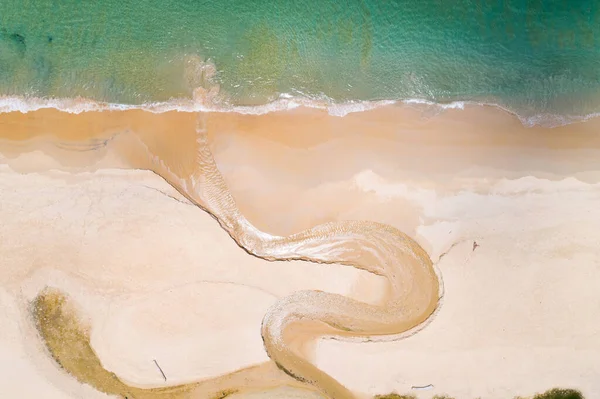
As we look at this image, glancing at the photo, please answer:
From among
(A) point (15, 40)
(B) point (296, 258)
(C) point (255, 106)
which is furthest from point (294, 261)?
(A) point (15, 40)

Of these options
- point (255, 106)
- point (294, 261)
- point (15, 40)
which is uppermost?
point (15, 40)

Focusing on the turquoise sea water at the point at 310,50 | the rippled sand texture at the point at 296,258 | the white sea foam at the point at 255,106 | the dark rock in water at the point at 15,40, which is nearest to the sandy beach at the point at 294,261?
the rippled sand texture at the point at 296,258

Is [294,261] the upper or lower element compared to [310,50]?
lower

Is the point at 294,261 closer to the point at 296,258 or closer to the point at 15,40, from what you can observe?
the point at 296,258

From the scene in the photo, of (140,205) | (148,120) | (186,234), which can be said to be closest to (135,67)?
(148,120)

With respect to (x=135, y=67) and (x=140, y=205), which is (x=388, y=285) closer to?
(x=140, y=205)

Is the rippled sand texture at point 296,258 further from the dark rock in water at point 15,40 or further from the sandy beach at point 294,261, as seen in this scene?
the dark rock in water at point 15,40
